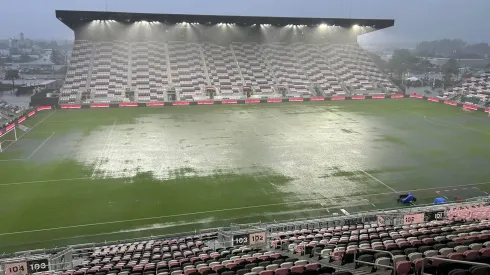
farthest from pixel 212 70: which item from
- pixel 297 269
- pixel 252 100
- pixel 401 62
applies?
pixel 297 269

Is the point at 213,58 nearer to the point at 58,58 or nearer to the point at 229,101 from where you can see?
the point at 229,101

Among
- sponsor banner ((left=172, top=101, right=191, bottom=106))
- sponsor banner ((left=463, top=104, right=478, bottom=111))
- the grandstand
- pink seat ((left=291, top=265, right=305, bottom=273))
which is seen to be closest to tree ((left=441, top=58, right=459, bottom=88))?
the grandstand

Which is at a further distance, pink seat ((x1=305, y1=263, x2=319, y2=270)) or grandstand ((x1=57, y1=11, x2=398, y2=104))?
grandstand ((x1=57, y1=11, x2=398, y2=104))

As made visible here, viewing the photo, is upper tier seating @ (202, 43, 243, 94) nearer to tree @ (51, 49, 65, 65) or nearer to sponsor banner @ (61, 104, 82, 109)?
sponsor banner @ (61, 104, 82, 109)

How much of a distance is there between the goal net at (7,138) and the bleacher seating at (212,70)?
20118 millimetres

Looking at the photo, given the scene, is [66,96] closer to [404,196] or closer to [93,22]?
[93,22]

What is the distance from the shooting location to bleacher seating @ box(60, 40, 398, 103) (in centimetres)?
6400

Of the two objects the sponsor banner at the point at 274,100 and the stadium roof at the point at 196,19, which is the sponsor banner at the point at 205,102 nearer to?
the sponsor banner at the point at 274,100

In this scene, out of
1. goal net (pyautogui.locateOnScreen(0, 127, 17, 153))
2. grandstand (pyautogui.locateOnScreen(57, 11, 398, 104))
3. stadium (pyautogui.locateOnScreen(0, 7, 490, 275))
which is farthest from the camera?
grandstand (pyautogui.locateOnScreen(57, 11, 398, 104))

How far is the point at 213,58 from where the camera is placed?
74.6m

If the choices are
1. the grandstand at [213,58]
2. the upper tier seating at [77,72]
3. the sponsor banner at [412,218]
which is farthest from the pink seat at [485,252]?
the upper tier seating at [77,72]

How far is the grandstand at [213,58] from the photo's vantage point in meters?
64.8

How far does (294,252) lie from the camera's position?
11750 mm

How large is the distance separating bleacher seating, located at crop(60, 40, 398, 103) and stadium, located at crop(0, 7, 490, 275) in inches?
17.9
